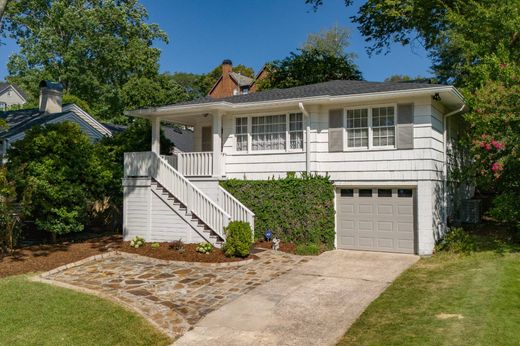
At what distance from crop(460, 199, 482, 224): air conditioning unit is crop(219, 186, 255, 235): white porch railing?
7.96m

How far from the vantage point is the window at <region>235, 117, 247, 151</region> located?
1367 cm

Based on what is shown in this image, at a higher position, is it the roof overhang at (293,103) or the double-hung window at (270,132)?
the roof overhang at (293,103)

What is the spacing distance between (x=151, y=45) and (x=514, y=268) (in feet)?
116

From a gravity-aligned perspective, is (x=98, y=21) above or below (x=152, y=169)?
above

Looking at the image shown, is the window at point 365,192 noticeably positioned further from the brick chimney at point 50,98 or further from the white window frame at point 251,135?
the brick chimney at point 50,98

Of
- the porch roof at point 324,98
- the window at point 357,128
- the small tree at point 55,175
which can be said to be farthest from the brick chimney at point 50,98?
the window at point 357,128

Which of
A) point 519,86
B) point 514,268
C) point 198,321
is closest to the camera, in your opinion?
point 198,321

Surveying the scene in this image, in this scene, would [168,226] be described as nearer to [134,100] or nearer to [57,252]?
[57,252]

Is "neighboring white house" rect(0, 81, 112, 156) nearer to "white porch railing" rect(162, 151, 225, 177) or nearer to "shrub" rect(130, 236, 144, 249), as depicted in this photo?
"white porch railing" rect(162, 151, 225, 177)

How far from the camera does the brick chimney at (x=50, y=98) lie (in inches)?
850

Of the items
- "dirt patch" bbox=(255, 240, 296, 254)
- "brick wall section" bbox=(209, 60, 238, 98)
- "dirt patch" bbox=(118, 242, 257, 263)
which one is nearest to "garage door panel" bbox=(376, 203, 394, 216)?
"dirt patch" bbox=(255, 240, 296, 254)

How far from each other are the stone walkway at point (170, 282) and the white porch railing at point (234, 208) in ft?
4.42

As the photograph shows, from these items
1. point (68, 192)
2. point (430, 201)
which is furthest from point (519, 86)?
point (68, 192)

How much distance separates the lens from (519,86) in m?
11.0
